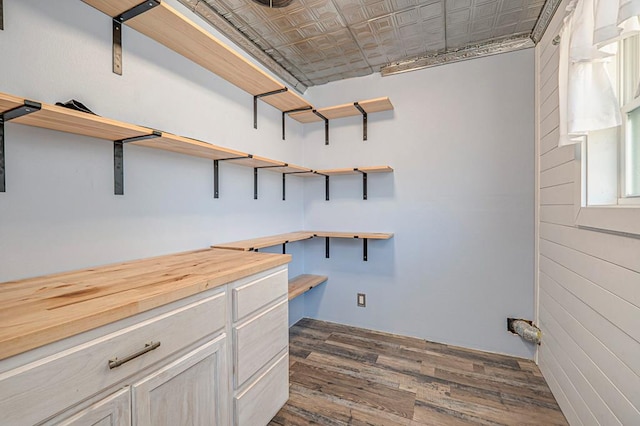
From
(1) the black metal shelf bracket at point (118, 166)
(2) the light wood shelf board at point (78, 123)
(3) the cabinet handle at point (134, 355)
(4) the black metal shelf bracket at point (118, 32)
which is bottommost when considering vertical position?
(3) the cabinet handle at point (134, 355)

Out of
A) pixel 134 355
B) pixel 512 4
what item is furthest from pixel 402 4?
pixel 134 355

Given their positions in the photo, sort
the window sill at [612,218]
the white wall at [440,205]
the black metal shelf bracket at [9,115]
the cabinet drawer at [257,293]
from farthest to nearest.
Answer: the white wall at [440,205], the cabinet drawer at [257,293], the window sill at [612,218], the black metal shelf bracket at [9,115]

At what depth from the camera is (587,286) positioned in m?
1.35

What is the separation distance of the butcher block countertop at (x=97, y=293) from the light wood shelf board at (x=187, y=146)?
59 centimetres

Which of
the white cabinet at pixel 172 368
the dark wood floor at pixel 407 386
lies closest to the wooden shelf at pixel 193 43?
the white cabinet at pixel 172 368

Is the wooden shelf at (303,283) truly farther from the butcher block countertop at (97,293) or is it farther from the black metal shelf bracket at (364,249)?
the butcher block countertop at (97,293)

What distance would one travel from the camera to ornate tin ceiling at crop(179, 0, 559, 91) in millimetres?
1793

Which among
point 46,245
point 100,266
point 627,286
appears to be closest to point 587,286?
point 627,286

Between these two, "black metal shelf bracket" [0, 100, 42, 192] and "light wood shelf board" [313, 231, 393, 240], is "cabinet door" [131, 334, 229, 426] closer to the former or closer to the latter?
"black metal shelf bracket" [0, 100, 42, 192]

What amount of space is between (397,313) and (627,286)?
1734mm

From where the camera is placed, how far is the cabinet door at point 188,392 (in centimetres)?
89

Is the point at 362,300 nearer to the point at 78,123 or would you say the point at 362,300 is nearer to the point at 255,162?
the point at 255,162

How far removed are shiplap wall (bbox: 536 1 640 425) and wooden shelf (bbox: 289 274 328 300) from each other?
1708 millimetres

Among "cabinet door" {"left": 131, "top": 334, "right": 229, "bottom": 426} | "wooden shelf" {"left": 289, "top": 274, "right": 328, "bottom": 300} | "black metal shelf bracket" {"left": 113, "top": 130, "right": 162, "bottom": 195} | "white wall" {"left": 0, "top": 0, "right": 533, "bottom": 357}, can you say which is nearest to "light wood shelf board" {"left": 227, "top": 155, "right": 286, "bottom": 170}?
"white wall" {"left": 0, "top": 0, "right": 533, "bottom": 357}
